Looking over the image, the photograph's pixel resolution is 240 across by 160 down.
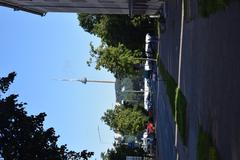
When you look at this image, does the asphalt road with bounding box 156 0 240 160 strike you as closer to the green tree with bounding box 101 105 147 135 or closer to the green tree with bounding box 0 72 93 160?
the green tree with bounding box 0 72 93 160

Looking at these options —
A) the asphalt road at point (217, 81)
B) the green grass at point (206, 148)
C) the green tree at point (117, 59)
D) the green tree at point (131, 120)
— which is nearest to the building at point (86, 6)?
the green tree at point (117, 59)

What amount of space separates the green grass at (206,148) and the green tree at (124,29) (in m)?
42.8

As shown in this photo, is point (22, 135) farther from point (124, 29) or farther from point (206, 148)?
point (124, 29)

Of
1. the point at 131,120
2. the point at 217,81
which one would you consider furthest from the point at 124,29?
the point at 217,81

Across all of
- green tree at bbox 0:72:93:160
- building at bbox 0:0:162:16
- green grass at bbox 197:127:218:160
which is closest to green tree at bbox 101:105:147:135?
building at bbox 0:0:162:16

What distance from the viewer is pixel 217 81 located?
12781 millimetres

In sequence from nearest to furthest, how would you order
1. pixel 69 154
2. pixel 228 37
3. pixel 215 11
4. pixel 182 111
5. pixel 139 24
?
pixel 228 37 < pixel 215 11 < pixel 182 111 < pixel 69 154 < pixel 139 24

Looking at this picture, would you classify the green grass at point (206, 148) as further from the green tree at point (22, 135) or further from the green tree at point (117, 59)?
the green tree at point (117, 59)

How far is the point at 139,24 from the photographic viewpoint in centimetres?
5784

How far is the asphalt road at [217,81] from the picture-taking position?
10800 millimetres

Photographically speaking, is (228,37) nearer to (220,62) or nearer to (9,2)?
(220,62)

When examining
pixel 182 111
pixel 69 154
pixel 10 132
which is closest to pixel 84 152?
pixel 69 154

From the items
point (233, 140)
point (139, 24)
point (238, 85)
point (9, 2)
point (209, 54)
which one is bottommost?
point (233, 140)

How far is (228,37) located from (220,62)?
40.5 inches
